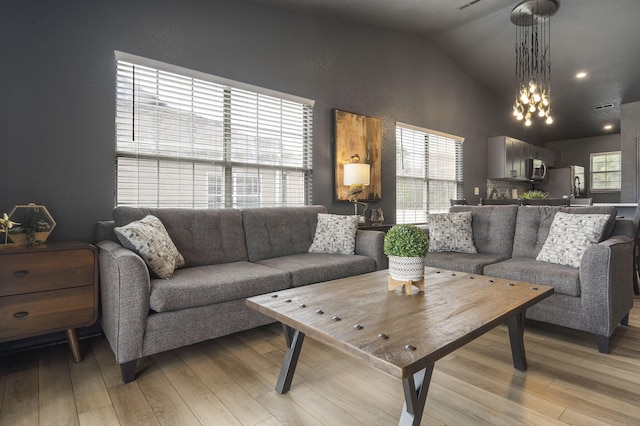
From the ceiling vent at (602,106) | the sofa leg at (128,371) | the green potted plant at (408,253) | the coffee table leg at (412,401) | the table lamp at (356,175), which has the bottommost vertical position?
A: the sofa leg at (128,371)

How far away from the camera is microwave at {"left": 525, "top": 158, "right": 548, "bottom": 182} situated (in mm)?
6961

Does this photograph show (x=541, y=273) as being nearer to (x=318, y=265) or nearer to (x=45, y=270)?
(x=318, y=265)

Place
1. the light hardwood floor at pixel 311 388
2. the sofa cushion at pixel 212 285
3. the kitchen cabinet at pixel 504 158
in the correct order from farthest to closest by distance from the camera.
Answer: the kitchen cabinet at pixel 504 158, the sofa cushion at pixel 212 285, the light hardwood floor at pixel 311 388

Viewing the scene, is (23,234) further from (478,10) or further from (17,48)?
(478,10)

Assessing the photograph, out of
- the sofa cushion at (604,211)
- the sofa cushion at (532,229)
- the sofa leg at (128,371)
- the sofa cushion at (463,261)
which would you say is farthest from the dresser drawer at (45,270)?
the sofa cushion at (604,211)

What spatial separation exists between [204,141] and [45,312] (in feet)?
6.00

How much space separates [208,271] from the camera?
246cm

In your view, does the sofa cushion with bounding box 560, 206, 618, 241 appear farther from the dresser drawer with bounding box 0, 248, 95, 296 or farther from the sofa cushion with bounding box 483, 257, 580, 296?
the dresser drawer with bounding box 0, 248, 95, 296

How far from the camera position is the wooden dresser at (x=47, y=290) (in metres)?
1.87

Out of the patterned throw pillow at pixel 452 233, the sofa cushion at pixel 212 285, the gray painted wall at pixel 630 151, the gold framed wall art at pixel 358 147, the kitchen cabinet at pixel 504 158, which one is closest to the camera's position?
the sofa cushion at pixel 212 285

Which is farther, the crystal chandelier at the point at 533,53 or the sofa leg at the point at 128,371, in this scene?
the crystal chandelier at the point at 533,53

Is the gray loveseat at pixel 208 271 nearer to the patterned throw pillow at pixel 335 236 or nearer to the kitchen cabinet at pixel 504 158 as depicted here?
the patterned throw pillow at pixel 335 236

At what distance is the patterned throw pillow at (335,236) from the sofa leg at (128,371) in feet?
5.93

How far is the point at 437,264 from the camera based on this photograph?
10.1 feet
